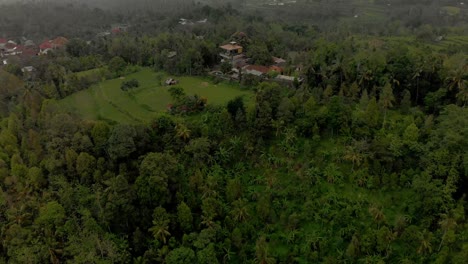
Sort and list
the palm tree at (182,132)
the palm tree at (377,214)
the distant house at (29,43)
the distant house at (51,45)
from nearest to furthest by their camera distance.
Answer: the palm tree at (377,214)
the palm tree at (182,132)
the distant house at (51,45)
the distant house at (29,43)

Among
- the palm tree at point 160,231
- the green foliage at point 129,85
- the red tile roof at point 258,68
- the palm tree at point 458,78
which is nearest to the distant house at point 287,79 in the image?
the red tile roof at point 258,68

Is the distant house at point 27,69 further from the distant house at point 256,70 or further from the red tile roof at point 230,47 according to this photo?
the distant house at point 256,70

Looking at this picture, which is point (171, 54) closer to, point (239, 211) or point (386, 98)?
point (386, 98)

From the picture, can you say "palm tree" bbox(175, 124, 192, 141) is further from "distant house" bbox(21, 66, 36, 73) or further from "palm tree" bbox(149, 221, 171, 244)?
"distant house" bbox(21, 66, 36, 73)

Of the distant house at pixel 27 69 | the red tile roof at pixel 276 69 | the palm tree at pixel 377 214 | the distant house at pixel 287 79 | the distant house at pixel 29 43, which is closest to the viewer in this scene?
the palm tree at pixel 377 214

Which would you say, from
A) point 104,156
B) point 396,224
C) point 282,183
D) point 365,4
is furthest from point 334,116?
point 365,4
